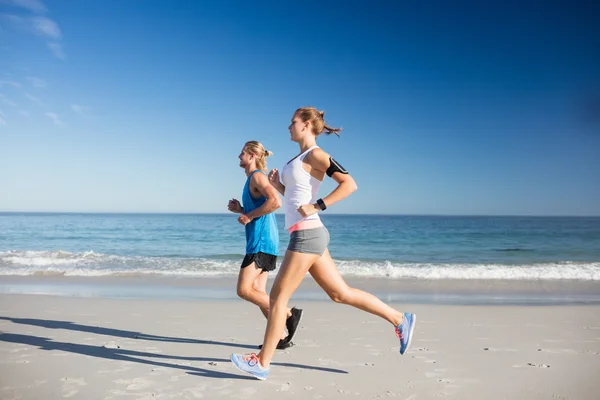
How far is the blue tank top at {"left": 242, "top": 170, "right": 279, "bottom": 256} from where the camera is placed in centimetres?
425

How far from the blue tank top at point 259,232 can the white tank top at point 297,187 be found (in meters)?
0.90

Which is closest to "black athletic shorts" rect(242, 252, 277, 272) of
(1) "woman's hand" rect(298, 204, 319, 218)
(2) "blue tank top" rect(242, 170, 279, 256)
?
(2) "blue tank top" rect(242, 170, 279, 256)

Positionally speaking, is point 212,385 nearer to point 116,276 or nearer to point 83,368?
point 83,368

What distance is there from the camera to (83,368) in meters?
3.89

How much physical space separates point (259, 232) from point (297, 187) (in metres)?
1.09

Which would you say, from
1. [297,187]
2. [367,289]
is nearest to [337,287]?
[297,187]

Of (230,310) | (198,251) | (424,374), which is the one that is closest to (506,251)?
(198,251)

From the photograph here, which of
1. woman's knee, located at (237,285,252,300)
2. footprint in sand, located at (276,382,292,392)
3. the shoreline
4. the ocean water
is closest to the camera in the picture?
footprint in sand, located at (276,382,292,392)

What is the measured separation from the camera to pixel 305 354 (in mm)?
4398

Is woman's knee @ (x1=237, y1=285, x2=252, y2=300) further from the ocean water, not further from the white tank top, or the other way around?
the ocean water

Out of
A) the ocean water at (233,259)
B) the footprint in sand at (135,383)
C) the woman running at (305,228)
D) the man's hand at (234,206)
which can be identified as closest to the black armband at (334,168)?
the woman running at (305,228)

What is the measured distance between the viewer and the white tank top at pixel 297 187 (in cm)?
330

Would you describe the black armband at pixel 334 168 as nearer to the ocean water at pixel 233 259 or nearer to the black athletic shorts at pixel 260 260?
the black athletic shorts at pixel 260 260

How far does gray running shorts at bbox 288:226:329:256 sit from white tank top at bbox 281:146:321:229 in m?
0.09
